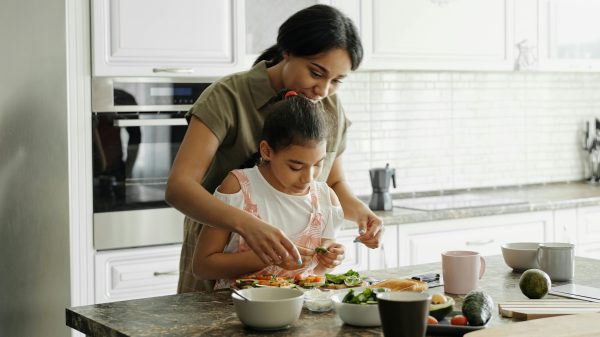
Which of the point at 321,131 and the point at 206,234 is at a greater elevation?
the point at 321,131

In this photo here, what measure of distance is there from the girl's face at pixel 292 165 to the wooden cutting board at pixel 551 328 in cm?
67

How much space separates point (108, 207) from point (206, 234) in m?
1.42

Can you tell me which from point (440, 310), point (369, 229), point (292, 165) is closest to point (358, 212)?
point (369, 229)

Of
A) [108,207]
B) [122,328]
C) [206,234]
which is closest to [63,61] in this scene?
[108,207]

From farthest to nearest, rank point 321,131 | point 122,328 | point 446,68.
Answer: point 446,68 → point 321,131 → point 122,328

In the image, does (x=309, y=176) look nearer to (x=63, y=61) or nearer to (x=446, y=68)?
(x=63, y=61)

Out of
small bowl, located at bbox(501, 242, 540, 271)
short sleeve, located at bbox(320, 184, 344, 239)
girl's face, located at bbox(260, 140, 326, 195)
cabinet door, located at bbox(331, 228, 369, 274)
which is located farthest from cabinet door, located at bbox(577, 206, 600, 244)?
girl's face, located at bbox(260, 140, 326, 195)

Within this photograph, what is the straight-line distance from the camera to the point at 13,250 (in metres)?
3.40

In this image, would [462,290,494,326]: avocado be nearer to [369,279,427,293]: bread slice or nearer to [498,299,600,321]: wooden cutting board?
[498,299,600,321]: wooden cutting board

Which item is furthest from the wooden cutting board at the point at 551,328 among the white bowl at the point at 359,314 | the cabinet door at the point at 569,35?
the cabinet door at the point at 569,35

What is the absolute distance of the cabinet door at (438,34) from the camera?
405 cm

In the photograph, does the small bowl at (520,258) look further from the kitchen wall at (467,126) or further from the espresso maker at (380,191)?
the kitchen wall at (467,126)

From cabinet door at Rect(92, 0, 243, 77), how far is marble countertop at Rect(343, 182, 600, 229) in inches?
35.8

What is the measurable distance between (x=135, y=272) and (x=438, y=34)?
183 cm
